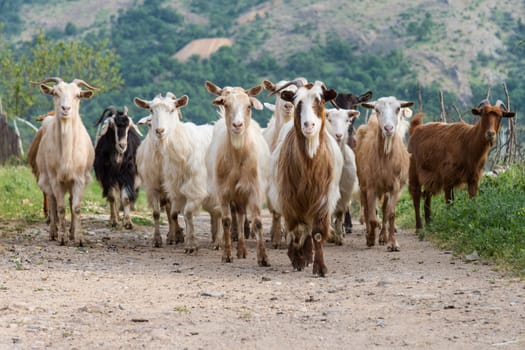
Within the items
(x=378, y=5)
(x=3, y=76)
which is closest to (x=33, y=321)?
(x=3, y=76)

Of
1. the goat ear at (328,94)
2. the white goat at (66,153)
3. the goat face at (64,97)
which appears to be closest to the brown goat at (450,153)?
the goat ear at (328,94)

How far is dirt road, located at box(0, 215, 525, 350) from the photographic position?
6.65 meters

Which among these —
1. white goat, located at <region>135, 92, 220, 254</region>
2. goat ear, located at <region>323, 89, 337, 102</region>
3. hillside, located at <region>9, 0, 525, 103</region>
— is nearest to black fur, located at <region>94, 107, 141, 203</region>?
white goat, located at <region>135, 92, 220, 254</region>

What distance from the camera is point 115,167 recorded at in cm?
1553

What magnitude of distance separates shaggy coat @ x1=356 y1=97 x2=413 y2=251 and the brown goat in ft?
5.33

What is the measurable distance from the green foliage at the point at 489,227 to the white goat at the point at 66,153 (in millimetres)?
4649

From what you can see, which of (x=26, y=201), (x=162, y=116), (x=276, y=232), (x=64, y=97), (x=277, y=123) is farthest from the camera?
(x=26, y=201)

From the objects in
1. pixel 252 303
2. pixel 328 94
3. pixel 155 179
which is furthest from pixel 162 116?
pixel 252 303

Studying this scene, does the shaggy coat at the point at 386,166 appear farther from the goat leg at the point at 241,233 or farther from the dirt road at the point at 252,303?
the goat leg at the point at 241,233

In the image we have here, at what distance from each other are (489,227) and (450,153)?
3.23 meters

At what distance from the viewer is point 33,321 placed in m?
7.22

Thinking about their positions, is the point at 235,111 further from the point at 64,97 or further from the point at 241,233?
the point at 64,97

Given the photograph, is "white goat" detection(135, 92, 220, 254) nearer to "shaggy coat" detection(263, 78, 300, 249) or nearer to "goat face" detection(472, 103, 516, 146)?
"shaggy coat" detection(263, 78, 300, 249)

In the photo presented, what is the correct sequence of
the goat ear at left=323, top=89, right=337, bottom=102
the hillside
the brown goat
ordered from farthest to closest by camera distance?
the hillside < the brown goat < the goat ear at left=323, top=89, right=337, bottom=102
